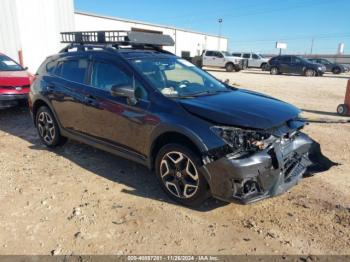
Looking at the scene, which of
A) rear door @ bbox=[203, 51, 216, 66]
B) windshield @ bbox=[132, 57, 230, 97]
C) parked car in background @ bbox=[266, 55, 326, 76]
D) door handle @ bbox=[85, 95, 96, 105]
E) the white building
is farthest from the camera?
rear door @ bbox=[203, 51, 216, 66]

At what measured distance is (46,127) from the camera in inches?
231

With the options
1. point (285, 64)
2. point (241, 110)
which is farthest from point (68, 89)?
point (285, 64)

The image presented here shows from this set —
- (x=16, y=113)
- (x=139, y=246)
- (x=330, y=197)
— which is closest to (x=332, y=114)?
(x=330, y=197)

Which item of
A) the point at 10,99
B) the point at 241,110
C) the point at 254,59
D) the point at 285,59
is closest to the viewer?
the point at 241,110

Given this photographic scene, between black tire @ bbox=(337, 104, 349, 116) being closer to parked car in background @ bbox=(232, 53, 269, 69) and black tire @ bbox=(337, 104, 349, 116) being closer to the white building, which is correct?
the white building

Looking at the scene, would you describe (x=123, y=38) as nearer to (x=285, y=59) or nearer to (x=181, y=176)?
(x=181, y=176)

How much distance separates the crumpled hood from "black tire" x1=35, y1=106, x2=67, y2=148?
2.84 m

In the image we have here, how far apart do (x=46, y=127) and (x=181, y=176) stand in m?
3.21

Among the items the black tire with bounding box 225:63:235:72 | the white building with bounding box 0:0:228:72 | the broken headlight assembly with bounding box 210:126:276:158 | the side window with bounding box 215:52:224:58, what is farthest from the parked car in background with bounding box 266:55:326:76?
the broken headlight assembly with bounding box 210:126:276:158

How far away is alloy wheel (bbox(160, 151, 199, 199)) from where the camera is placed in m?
3.64

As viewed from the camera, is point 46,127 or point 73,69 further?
point 46,127

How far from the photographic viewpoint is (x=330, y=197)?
13.4 feet

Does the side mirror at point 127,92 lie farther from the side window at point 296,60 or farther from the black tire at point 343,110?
the side window at point 296,60

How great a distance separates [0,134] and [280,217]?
586 centimetres
